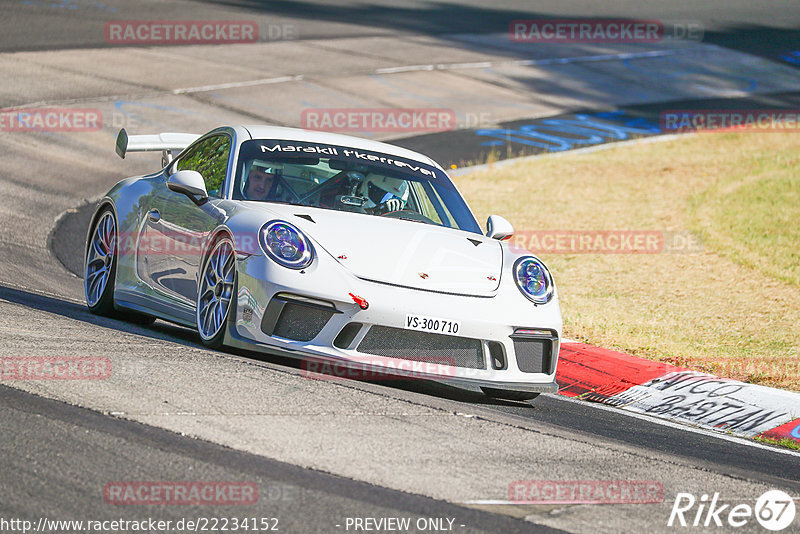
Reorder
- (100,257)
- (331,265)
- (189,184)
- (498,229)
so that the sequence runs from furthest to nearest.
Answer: (100,257)
(498,229)
(189,184)
(331,265)

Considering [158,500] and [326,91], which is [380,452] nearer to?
[158,500]

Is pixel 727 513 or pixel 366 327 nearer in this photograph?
pixel 727 513

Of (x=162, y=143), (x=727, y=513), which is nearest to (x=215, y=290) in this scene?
(x=162, y=143)

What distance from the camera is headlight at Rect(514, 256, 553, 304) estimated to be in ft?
23.6

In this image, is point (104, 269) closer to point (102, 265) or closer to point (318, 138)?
point (102, 265)

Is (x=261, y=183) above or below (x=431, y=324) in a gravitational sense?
above

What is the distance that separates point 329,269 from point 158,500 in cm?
251

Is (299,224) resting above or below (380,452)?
above

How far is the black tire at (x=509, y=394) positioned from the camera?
7.17m

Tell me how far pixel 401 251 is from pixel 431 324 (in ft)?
1.88

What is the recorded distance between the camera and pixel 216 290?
7.07 m

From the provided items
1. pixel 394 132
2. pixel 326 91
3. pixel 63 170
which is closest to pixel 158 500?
pixel 63 170

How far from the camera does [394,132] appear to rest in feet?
68.4

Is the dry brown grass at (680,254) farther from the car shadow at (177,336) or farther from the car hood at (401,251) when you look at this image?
the car hood at (401,251)
